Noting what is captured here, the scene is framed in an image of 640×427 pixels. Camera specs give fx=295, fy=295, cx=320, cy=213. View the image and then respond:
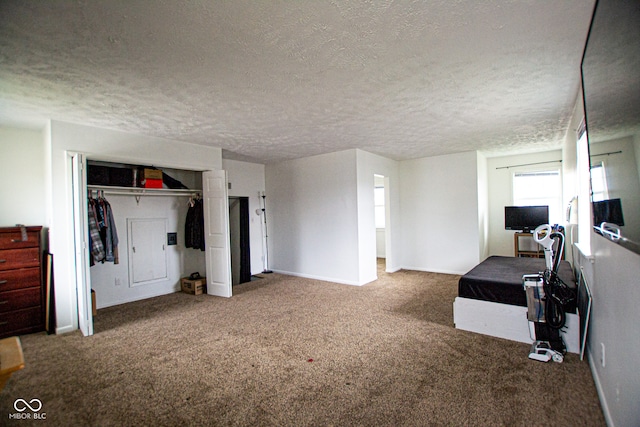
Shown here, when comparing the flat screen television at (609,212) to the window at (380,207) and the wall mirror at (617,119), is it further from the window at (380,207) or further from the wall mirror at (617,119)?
the window at (380,207)

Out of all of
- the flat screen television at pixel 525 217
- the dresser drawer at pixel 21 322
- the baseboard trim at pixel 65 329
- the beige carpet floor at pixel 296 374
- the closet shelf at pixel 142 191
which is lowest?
the beige carpet floor at pixel 296 374

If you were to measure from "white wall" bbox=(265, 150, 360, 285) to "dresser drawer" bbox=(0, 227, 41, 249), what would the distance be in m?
3.92

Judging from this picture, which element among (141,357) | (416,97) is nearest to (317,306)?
(141,357)

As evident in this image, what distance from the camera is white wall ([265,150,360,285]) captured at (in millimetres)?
5410

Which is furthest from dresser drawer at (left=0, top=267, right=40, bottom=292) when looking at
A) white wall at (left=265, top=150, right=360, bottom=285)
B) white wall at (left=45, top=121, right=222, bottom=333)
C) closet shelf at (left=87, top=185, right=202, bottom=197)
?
white wall at (left=265, top=150, right=360, bottom=285)

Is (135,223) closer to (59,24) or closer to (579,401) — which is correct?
(59,24)

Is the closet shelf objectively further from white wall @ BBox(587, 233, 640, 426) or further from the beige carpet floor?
white wall @ BBox(587, 233, 640, 426)

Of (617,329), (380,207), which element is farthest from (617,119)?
(380,207)

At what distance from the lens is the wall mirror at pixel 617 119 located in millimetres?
1006

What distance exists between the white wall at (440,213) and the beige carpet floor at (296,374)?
245 centimetres

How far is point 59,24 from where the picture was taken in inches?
68.2

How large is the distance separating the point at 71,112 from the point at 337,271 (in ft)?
14.6

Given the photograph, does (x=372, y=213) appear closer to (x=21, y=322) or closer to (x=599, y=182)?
(x=599, y=182)

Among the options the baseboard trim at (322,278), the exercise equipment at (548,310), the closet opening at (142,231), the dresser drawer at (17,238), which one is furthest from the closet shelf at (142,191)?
the exercise equipment at (548,310)
